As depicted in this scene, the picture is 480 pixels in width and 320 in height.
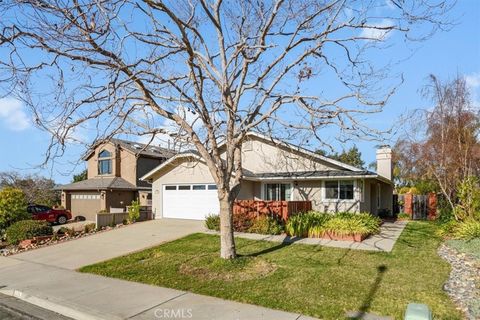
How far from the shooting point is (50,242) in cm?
1554

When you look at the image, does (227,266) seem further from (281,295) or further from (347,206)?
(347,206)

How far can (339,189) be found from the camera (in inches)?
750

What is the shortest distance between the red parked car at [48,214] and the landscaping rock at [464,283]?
23702 mm

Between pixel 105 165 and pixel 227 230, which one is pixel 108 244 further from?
pixel 105 165

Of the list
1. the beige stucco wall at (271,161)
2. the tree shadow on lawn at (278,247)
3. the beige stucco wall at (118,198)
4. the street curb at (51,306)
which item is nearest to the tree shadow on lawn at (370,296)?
the tree shadow on lawn at (278,247)

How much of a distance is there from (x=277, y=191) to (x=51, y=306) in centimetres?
1465

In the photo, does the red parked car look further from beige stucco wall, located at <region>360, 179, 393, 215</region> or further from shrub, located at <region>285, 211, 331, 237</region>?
beige stucco wall, located at <region>360, 179, 393, 215</region>

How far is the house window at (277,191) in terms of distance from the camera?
2050cm

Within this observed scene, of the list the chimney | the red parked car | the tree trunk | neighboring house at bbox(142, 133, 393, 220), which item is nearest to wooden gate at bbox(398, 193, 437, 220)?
the chimney

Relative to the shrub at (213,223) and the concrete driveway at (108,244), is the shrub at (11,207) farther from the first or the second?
the shrub at (213,223)

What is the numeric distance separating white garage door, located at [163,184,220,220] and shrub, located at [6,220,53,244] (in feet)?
23.2

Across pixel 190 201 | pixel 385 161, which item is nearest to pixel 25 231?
pixel 190 201

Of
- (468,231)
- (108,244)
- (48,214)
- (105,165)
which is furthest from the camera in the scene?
(105,165)

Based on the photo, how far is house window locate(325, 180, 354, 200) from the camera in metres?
18.8
